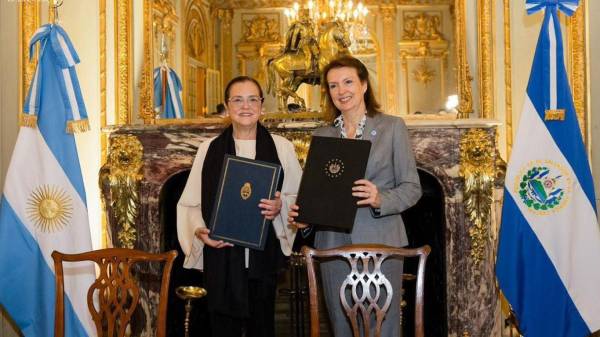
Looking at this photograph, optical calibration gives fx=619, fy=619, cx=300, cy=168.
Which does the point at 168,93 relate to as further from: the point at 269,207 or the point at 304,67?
the point at 269,207

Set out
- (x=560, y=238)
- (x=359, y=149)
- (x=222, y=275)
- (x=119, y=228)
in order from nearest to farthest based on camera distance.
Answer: (x=359, y=149), (x=222, y=275), (x=560, y=238), (x=119, y=228)

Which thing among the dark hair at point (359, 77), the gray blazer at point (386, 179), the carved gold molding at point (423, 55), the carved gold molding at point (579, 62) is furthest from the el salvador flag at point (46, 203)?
the carved gold molding at point (579, 62)

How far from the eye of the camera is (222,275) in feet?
8.56

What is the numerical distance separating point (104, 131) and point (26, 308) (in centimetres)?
109

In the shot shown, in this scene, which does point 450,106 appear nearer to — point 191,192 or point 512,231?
point 512,231

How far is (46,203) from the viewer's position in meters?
3.46

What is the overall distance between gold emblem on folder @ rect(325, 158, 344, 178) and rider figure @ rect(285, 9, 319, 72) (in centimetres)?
165

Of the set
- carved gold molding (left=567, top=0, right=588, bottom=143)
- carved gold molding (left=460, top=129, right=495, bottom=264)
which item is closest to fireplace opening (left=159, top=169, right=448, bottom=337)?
carved gold molding (left=460, top=129, right=495, bottom=264)

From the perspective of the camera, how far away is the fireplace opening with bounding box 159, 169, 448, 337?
12.5ft

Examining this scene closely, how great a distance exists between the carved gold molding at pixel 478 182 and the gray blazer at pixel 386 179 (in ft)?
3.71

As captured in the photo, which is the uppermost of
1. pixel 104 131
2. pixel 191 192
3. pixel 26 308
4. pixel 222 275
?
pixel 104 131

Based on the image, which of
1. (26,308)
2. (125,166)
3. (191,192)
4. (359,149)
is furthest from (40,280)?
(359,149)

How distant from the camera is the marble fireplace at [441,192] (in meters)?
3.50

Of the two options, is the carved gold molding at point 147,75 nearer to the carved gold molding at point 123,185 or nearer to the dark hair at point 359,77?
the carved gold molding at point 123,185
